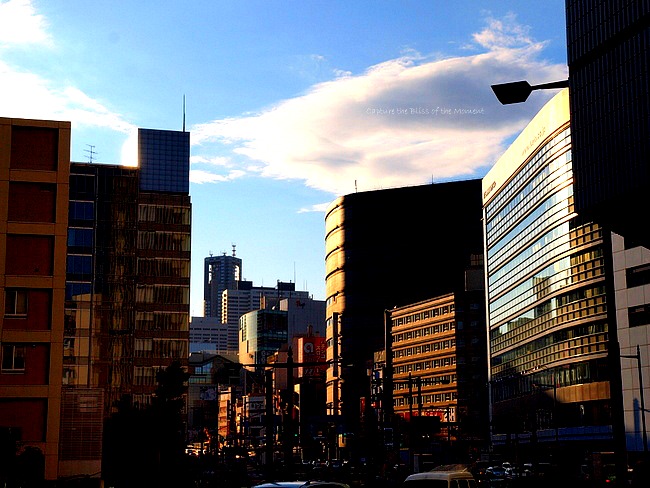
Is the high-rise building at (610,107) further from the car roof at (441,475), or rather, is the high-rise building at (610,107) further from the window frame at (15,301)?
the window frame at (15,301)

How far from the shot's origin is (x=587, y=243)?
11319 cm

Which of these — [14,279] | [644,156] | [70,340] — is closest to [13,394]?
[14,279]

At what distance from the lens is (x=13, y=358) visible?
172 feet

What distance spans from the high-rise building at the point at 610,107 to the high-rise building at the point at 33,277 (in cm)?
2961

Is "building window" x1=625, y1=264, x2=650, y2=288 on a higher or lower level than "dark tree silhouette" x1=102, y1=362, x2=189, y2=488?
higher

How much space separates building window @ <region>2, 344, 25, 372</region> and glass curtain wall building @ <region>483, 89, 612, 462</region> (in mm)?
61947

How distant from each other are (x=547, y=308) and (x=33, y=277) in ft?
281

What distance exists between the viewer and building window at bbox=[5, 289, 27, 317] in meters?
52.8

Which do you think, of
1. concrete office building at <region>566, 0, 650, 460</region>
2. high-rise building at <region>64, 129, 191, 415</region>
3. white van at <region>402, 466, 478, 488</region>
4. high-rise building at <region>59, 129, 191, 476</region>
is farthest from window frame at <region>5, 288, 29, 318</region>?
high-rise building at <region>64, 129, 191, 415</region>

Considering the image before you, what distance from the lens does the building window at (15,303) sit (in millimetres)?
52800

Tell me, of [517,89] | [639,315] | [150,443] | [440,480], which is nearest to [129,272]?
[639,315]

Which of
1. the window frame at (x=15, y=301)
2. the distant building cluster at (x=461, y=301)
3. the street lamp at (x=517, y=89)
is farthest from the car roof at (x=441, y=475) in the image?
the window frame at (x=15, y=301)

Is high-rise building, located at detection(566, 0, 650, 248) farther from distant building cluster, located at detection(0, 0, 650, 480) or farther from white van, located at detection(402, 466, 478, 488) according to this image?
white van, located at detection(402, 466, 478, 488)

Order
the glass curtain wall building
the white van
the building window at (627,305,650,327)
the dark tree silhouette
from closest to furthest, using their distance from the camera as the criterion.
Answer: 1. the white van
2. the dark tree silhouette
3. the building window at (627,305,650,327)
4. the glass curtain wall building
